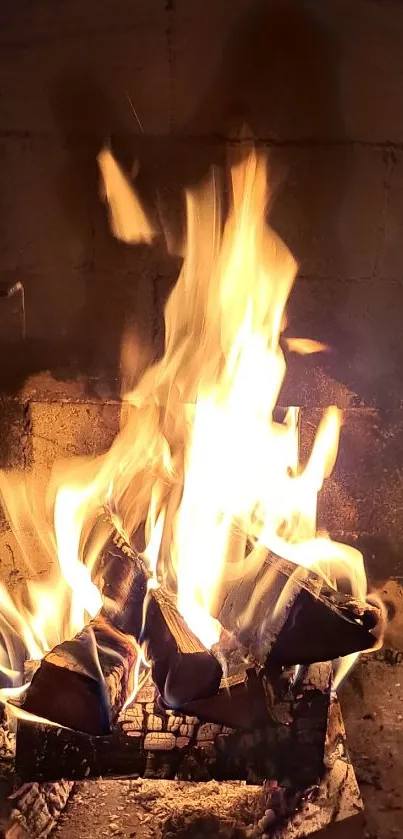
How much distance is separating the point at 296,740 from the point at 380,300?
1.10 m

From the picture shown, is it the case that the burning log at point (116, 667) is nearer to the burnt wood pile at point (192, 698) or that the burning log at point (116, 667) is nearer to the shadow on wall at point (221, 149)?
the burnt wood pile at point (192, 698)

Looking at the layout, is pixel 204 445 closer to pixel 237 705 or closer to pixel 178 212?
pixel 178 212

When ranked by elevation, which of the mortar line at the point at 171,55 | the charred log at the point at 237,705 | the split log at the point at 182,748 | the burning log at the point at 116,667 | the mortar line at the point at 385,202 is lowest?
the split log at the point at 182,748

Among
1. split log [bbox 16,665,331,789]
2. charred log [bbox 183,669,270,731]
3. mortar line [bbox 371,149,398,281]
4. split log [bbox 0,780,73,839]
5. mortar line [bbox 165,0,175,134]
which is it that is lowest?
split log [bbox 0,780,73,839]

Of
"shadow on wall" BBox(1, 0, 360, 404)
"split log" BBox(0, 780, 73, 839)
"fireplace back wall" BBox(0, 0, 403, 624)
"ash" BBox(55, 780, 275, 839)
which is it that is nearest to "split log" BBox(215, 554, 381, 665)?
"ash" BBox(55, 780, 275, 839)

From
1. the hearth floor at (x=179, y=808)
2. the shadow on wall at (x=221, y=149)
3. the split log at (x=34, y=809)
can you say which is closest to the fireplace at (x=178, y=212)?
the shadow on wall at (x=221, y=149)

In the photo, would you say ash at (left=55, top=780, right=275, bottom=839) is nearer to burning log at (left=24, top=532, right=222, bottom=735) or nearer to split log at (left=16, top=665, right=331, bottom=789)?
split log at (left=16, top=665, right=331, bottom=789)

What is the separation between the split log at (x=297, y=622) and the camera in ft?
4.80

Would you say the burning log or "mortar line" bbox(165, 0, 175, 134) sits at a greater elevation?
"mortar line" bbox(165, 0, 175, 134)

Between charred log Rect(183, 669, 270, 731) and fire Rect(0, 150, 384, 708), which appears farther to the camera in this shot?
fire Rect(0, 150, 384, 708)

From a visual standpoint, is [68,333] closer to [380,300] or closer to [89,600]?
[89,600]

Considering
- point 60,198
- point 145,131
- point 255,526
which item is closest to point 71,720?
point 255,526

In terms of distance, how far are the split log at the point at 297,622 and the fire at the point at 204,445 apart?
0.73 feet

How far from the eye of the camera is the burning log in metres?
1.33
